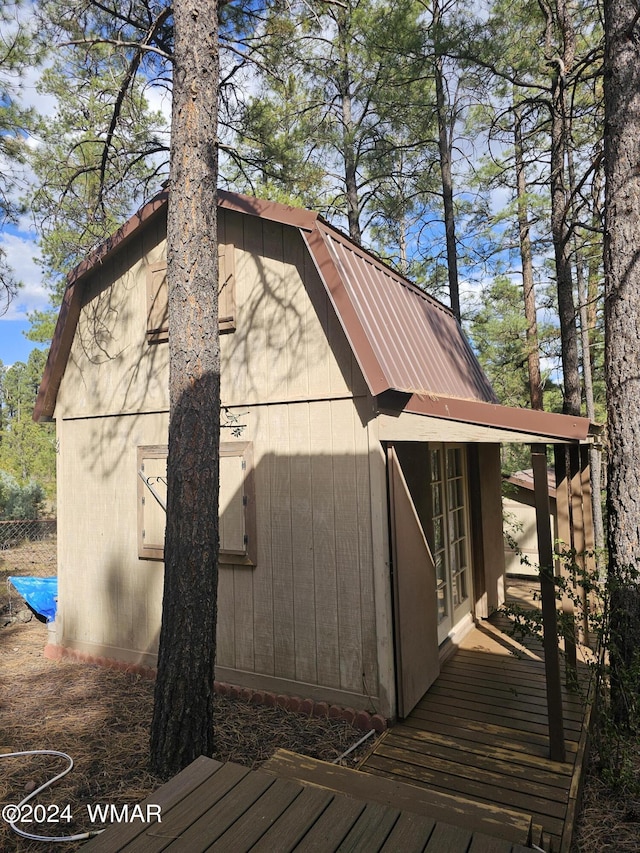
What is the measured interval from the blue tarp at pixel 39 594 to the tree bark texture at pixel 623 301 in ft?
20.9

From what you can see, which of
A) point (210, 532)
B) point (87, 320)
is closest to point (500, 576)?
Result: point (210, 532)

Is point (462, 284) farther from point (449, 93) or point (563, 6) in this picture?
point (563, 6)

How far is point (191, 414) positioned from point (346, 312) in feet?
4.48

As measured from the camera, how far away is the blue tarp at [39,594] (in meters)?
6.79

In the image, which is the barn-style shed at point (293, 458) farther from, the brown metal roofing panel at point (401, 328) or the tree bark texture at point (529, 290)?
the tree bark texture at point (529, 290)

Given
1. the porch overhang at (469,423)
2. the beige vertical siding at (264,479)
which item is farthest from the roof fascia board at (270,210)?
the porch overhang at (469,423)

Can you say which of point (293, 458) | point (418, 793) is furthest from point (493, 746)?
point (293, 458)

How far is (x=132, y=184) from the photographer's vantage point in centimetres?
723

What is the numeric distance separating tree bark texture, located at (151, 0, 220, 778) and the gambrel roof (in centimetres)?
86

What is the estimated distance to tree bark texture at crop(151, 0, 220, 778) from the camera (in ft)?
10.6

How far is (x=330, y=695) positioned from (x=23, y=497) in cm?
1280

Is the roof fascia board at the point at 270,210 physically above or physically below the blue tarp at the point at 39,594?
above

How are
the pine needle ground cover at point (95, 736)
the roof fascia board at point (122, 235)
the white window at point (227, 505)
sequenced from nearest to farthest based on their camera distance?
1. the pine needle ground cover at point (95, 736)
2. the white window at point (227, 505)
3. the roof fascia board at point (122, 235)

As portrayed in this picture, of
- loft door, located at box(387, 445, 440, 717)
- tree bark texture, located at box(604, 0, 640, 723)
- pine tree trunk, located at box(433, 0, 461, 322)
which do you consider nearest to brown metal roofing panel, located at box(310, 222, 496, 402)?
loft door, located at box(387, 445, 440, 717)
